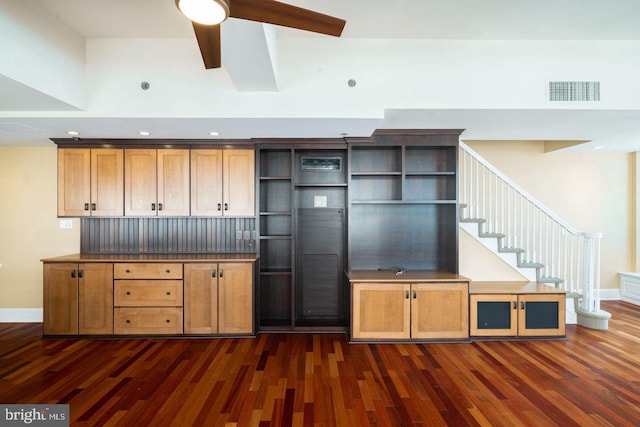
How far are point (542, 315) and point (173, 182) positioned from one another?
15.5 ft

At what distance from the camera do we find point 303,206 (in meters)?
4.14

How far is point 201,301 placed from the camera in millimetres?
3646

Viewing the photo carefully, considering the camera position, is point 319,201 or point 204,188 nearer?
point 204,188

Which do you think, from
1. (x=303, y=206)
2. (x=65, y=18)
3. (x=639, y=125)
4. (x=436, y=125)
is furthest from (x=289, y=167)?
(x=639, y=125)

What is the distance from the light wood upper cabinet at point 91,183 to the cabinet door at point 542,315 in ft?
16.5

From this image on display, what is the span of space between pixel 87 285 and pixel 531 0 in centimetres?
517

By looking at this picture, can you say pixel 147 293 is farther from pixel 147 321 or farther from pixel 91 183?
pixel 91 183

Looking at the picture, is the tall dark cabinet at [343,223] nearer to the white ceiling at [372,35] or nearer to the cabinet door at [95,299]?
the white ceiling at [372,35]

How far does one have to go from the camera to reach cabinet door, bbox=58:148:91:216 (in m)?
3.86

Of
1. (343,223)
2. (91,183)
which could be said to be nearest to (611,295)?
(343,223)

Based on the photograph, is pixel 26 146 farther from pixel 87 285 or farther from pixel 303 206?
pixel 303 206

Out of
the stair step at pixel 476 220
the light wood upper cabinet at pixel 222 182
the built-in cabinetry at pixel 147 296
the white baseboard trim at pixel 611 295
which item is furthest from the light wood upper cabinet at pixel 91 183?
the white baseboard trim at pixel 611 295

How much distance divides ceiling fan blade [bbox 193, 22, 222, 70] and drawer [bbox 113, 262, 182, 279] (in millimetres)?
2557

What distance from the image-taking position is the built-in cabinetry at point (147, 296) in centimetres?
360
